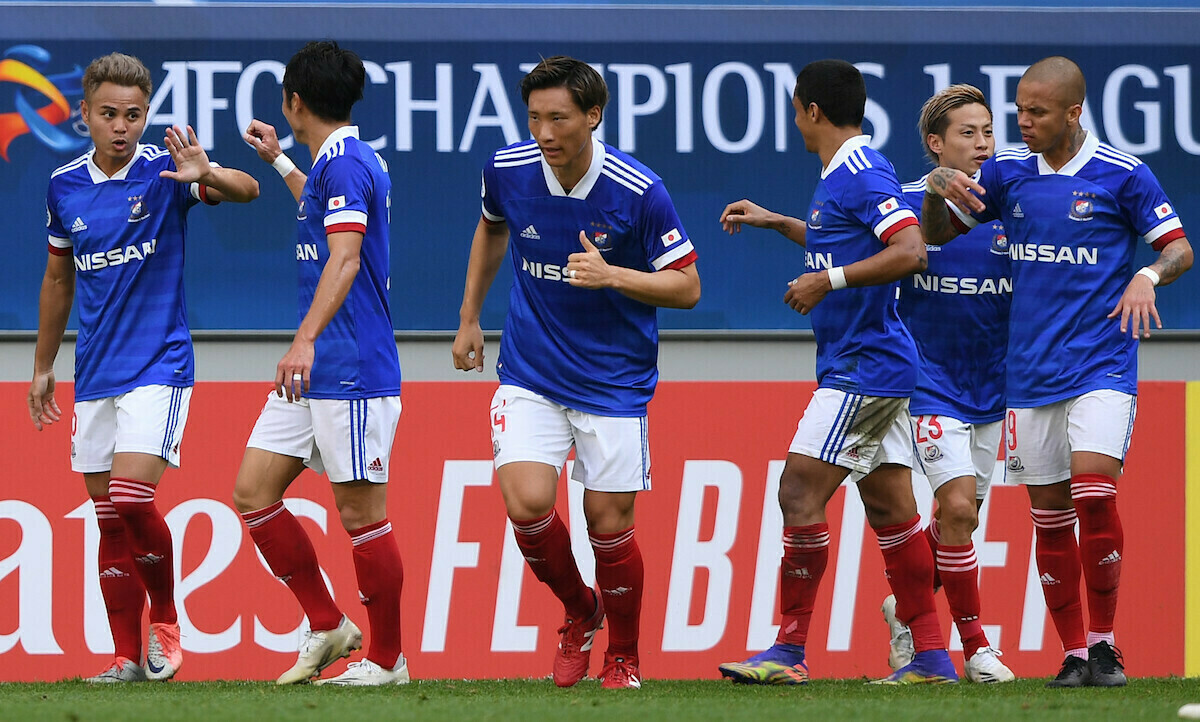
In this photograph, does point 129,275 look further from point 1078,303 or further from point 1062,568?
point 1062,568

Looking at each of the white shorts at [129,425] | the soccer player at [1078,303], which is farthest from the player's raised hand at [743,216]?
the white shorts at [129,425]

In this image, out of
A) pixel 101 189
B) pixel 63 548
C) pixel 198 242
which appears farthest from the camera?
pixel 198 242

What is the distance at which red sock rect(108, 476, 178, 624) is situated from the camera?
5375 millimetres

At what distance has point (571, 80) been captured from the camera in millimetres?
5066

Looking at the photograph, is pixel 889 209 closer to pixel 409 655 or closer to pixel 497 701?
pixel 497 701

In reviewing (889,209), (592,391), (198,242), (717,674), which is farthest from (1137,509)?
(198,242)

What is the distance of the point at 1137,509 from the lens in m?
6.96

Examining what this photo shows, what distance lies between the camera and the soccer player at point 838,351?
5246mm

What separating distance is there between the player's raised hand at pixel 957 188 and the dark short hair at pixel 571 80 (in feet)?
3.66

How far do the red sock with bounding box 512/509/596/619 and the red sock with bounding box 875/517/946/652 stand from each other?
1.04 metres

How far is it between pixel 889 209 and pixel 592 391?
3.59ft

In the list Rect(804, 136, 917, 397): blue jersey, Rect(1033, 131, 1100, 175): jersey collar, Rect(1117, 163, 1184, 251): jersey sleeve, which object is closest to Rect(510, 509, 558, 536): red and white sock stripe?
Rect(804, 136, 917, 397): blue jersey

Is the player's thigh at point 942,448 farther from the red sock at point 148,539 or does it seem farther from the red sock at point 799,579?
the red sock at point 148,539

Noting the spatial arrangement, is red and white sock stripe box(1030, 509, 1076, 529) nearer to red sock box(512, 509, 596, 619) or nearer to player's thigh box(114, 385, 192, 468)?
red sock box(512, 509, 596, 619)
